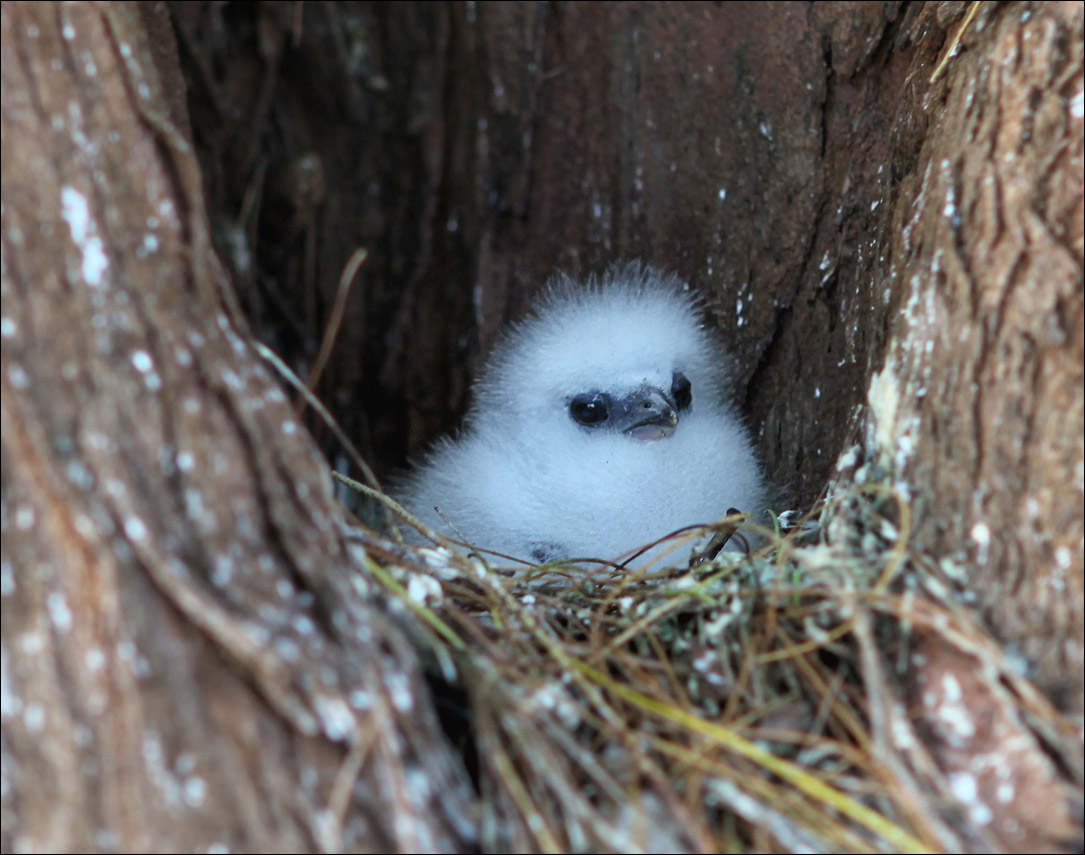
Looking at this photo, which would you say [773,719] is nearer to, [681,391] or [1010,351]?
[1010,351]

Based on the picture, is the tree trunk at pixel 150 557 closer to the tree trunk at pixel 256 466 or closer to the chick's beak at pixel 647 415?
the tree trunk at pixel 256 466

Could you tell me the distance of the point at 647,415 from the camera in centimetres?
257

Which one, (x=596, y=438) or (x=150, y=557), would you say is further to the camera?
(x=596, y=438)

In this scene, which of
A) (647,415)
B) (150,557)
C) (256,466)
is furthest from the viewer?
(647,415)

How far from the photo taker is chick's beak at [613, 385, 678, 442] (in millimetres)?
2568

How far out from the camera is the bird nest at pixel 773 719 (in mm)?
A: 1293

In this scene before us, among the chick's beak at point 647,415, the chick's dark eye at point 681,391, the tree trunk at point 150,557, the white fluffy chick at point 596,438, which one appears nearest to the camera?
the tree trunk at point 150,557

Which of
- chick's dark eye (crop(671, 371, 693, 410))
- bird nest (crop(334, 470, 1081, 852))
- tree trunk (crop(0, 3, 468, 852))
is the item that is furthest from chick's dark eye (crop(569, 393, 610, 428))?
tree trunk (crop(0, 3, 468, 852))

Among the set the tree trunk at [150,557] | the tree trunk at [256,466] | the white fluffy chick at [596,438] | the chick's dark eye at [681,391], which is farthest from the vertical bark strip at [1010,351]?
the chick's dark eye at [681,391]

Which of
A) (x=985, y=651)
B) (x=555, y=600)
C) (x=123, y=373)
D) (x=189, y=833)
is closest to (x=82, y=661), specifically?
(x=189, y=833)

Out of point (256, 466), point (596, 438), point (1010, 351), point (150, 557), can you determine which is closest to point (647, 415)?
point (596, 438)

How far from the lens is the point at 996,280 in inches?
58.4

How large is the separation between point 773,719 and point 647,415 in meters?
1.23

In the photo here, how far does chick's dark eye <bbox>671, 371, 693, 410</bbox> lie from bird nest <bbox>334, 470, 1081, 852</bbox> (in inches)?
43.6
